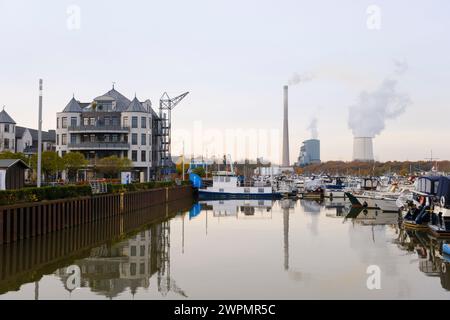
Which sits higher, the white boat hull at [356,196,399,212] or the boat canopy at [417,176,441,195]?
the boat canopy at [417,176,441,195]

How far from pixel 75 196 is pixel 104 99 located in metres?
54.5

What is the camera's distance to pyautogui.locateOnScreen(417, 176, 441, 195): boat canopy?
40.1m

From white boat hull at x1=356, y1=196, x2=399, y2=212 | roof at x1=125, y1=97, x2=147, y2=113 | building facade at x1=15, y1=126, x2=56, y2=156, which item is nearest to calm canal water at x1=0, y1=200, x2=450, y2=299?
white boat hull at x1=356, y1=196, x2=399, y2=212

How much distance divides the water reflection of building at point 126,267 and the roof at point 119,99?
58.9 m

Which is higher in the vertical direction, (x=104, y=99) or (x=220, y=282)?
(x=104, y=99)

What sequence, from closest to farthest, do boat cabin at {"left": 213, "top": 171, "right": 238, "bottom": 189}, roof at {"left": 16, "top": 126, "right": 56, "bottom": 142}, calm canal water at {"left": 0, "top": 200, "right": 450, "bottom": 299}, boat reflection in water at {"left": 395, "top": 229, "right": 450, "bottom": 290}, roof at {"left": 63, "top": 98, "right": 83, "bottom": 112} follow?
calm canal water at {"left": 0, "top": 200, "right": 450, "bottom": 299}
boat reflection in water at {"left": 395, "top": 229, "right": 450, "bottom": 290}
boat cabin at {"left": 213, "top": 171, "right": 238, "bottom": 189}
roof at {"left": 63, "top": 98, "right": 83, "bottom": 112}
roof at {"left": 16, "top": 126, "right": 56, "bottom": 142}

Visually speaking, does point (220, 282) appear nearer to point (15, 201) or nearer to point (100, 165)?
point (15, 201)

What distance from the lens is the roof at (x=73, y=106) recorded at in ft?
289

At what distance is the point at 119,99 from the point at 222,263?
2801 inches

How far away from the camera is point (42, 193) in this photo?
1286 inches

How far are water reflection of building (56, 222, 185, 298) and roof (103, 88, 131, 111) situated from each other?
58.9 metres

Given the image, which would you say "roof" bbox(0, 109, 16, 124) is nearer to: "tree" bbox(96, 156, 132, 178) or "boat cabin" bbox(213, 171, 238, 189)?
"tree" bbox(96, 156, 132, 178)
